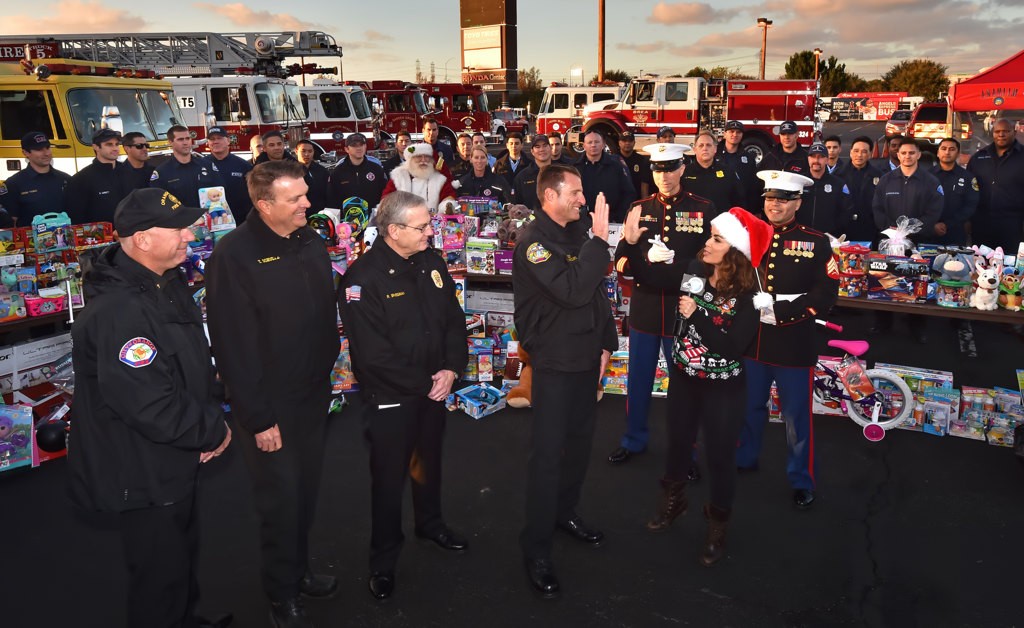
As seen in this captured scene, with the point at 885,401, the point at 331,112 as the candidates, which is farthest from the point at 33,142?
the point at 331,112


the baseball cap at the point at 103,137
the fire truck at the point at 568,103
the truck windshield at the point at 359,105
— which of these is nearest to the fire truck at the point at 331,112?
the truck windshield at the point at 359,105

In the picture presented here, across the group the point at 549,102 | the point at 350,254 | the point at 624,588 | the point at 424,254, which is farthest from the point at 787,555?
the point at 549,102

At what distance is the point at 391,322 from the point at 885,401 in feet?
14.2

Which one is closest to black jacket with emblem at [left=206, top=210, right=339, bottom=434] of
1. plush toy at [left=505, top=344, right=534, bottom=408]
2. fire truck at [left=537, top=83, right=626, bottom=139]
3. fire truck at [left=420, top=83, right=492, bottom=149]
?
plush toy at [left=505, top=344, right=534, bottom=408]

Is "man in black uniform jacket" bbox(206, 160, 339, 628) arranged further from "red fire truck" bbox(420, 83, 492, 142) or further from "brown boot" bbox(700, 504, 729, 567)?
"red fire truck" bbox(420, 83, 492, 142)

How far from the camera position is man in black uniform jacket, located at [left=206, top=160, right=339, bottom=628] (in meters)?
3.10

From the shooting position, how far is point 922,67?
2680 inches

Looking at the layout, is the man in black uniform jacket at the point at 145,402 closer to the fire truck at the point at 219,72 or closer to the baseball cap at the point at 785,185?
the baseball cap at the point at 785,185

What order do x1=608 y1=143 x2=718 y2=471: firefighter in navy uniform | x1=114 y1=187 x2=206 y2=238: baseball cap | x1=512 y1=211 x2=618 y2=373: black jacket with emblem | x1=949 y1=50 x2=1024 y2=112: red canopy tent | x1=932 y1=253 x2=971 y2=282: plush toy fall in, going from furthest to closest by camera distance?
x1=949 y1=50 x2=1024 y2=112: red canopy tent
x1=932 y1=253 x2=971 y2=282: plush toy
x1=608 y1=143 x2=718 y2=471: firefighter in navy uniform
x1=512 y1=211 x2=618 y2=373: black jacket with emblem
x1=114 y1=187 x2=206 y2=238: baseball cap

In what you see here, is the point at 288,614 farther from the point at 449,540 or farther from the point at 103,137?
the point at 103,137

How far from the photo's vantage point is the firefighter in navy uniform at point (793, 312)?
A: 4.27 meters

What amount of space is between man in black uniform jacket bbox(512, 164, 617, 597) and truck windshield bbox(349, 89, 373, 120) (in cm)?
1878

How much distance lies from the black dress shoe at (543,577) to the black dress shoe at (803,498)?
182 centimetres

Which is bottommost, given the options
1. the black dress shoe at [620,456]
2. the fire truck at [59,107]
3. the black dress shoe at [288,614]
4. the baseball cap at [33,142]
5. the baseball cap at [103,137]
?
the black dress shoe at [288,614]
